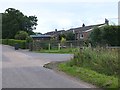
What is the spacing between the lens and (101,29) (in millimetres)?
53938

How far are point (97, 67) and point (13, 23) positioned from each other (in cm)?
8967

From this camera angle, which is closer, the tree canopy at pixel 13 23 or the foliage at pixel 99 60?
the foliage at pixel 99 60

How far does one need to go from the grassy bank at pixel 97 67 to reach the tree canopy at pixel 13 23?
83764 millimetres

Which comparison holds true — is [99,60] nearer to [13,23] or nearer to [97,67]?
[97,67]

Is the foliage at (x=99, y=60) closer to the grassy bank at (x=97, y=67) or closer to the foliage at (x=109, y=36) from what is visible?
the grassy bank at (x=97, y=67)

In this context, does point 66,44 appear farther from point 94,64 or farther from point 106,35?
point 94,64

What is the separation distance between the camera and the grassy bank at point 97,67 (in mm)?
15096

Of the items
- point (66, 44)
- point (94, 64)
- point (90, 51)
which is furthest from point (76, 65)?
point (66, 44)

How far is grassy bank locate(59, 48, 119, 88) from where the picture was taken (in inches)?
594

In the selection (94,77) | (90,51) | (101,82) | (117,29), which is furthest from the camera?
(117,29)

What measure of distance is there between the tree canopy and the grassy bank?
83.8 m

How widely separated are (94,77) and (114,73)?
1291mm

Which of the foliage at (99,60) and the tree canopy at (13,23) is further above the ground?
the tree canopy at (13,23)

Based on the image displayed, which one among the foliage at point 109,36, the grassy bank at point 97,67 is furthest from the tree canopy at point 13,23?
the grassy bank at point 97,67
